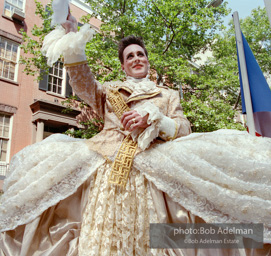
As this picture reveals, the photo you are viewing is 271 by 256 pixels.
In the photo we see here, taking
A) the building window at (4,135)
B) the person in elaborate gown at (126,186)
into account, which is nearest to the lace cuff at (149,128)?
the person in elaborate gown at (126,186)

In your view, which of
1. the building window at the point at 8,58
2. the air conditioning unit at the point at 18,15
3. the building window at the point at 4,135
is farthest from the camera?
the air conditioning unit at the point at 18,15

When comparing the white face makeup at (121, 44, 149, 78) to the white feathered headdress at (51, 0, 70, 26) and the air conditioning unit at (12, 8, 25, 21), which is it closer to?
the white feathered headdress at (51, 0, 70, 26)

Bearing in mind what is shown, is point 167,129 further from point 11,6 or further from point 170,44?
point 11,6

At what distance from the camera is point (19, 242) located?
4.88 feet

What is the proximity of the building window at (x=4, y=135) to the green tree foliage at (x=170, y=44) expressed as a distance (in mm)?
2133

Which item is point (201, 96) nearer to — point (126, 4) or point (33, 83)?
point (126, 4)

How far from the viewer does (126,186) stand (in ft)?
4.91

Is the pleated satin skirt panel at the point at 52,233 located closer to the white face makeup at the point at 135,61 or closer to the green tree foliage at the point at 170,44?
the white face makeup at the point at 135,61

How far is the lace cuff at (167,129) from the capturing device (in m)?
1.62

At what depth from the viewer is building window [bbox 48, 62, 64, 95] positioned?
1101 cm

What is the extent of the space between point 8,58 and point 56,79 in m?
1.96
